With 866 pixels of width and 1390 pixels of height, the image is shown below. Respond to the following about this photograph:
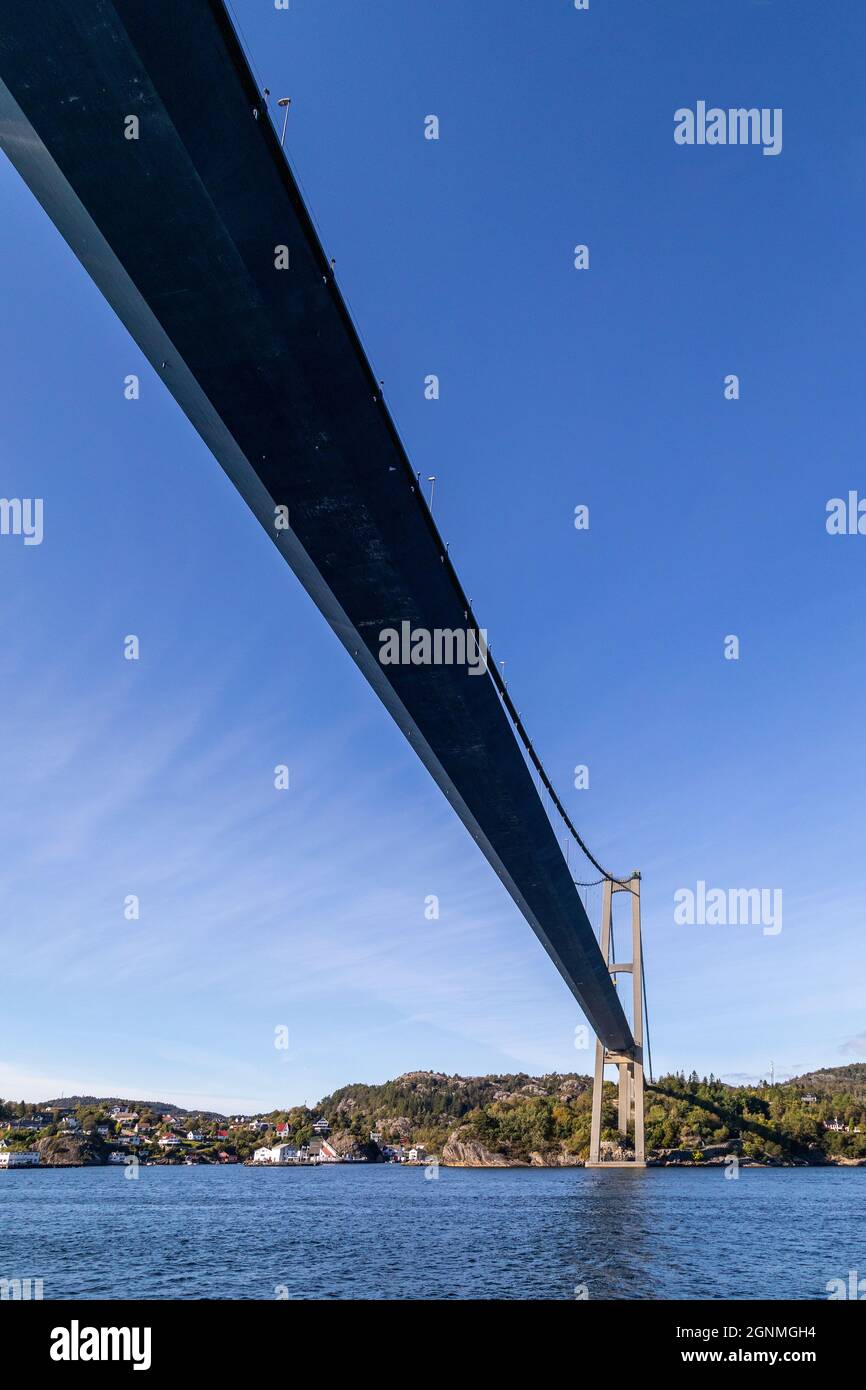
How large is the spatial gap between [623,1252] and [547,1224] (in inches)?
375

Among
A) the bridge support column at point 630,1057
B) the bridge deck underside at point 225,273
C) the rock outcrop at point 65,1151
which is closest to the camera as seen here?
the bridge deck underside at point 225,273

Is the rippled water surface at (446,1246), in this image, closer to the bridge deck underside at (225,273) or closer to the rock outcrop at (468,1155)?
the bridge deck underside at (225,273)

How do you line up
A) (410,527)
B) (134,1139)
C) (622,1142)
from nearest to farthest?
(410,527)
(622,1142)
(134,1139)

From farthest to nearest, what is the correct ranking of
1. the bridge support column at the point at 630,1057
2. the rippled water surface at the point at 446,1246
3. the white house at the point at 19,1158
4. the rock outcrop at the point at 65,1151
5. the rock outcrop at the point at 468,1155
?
the rock outcrop at the point at 468,1155
the rock outcrop at the point at 65,1151
the white house at the point at 19,1158
the bridge support column at the point at 630,1057
the rippled water surface at the point at 446,1246

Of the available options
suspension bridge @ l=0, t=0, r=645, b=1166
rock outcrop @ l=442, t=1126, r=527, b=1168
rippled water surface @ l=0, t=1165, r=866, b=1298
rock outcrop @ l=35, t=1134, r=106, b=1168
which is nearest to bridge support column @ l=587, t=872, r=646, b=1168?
rippled water surface @ l=0, t=1165, r=866, b=1298

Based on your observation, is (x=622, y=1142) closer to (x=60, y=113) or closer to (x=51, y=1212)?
(x=51, y=1212)

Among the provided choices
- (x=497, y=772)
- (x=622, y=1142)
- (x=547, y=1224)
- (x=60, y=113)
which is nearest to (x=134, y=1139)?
(x=622, y=1142)

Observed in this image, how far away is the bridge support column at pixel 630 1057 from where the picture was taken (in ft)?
229

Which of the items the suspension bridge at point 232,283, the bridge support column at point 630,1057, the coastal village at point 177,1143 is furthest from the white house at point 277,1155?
the suspension bridge at point 232,283

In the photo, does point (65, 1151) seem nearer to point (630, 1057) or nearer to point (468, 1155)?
point (468, 1155)

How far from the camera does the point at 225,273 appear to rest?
32.9 ft

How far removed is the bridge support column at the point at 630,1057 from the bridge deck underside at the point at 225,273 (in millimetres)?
58164

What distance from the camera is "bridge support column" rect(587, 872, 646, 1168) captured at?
69.8m
